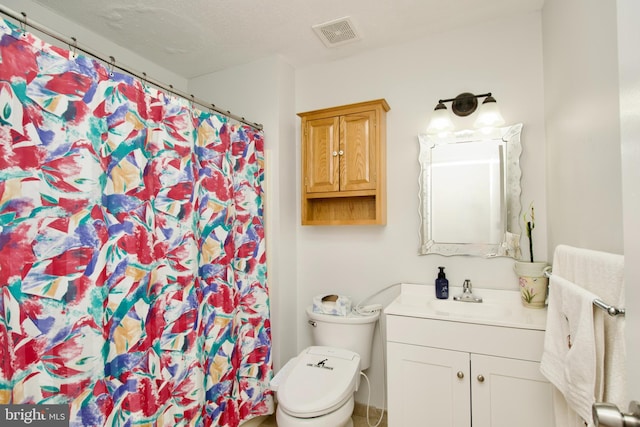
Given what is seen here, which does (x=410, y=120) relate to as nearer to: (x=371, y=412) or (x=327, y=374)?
(x=327, y=374)

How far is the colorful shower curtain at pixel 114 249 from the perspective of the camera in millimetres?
1050

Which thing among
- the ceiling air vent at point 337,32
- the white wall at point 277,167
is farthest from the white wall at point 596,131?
the white wall at point 277,167

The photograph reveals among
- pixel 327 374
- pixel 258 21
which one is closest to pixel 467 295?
pixel 327 374

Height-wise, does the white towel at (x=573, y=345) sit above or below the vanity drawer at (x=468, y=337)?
above

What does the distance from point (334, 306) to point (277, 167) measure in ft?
3.37

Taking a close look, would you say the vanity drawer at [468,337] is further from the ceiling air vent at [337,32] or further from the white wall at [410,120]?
the ceiling air vent at [337,32]

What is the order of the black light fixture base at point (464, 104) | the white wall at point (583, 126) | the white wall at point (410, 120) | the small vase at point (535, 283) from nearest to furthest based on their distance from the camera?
the white wall at point (583, 126) < the small vase at point (535, 283) < the white wall at point (410, 120) < the black light fixture base at point (464, 104)

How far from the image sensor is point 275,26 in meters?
1.98

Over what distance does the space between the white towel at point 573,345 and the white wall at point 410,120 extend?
0.79m

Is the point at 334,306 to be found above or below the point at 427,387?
above

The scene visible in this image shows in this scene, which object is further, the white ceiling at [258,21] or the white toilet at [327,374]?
the white ceiling at [258,21]

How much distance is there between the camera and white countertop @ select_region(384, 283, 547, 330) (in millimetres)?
1515

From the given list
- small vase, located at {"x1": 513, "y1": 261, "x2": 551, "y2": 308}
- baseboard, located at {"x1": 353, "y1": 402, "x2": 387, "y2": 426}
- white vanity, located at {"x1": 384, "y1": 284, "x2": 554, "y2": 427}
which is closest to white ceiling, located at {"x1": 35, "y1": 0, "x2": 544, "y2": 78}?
small vase, located at {"x1": 513, "y1": 261, "x2": 551, "y2": 308}

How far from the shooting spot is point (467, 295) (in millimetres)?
1902
